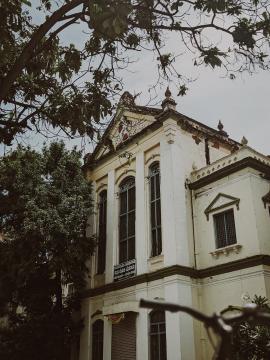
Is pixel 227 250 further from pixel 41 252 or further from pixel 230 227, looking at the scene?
pixel 41 252

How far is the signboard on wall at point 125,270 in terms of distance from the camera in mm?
17312

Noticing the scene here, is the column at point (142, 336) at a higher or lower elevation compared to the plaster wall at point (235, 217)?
lower

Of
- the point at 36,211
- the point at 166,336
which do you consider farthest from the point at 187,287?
the point at 36,211

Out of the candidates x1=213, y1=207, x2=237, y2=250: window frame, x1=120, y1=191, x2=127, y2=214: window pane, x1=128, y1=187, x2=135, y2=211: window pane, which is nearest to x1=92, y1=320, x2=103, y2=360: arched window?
x1=120, y1=191, x2=127, y2=214: window pane

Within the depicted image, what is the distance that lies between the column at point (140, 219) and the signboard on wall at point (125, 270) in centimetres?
34

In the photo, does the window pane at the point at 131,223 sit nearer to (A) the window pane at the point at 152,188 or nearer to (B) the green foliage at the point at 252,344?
(A) the window pane at the point at 152,188

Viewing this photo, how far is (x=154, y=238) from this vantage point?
1711cm

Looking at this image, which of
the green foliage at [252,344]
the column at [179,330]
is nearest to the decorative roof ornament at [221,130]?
the column at [179,330]

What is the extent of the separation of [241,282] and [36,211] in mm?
8363

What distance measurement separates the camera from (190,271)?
50.5 ft

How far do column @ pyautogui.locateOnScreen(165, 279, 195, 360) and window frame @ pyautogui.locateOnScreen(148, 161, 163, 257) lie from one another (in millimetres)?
1998

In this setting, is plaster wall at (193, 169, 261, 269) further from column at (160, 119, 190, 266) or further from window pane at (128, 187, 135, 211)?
window pane at (128, 187, 135, 211)

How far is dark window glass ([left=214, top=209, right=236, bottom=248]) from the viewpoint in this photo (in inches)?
595

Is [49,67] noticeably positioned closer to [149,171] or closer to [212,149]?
[149,171]
